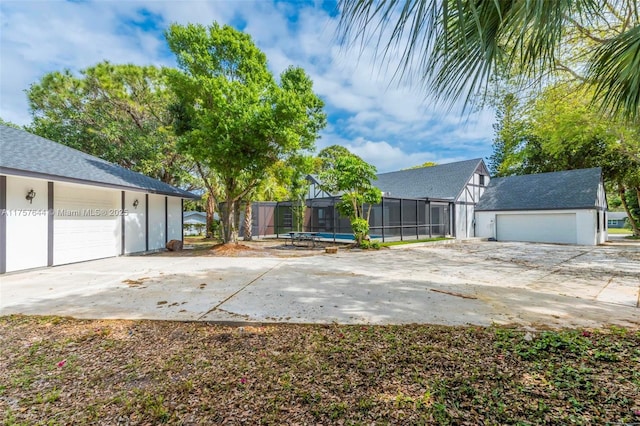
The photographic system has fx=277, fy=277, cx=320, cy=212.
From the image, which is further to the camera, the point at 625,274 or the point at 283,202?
the point at 283,202

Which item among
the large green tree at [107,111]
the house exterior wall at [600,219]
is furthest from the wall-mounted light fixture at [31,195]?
the house exterior wall at [600,219]

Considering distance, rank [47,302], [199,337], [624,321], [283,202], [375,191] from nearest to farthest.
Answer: [199,337] < [624,321] < [47,302] < [375,191] < [283,202]

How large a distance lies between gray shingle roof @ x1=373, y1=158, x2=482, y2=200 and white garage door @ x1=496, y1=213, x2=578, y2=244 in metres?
3.26

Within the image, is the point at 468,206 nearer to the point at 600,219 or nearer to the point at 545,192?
the point at 545,192

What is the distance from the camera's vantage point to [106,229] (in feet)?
29.6

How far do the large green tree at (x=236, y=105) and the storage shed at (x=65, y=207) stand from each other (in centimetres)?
280

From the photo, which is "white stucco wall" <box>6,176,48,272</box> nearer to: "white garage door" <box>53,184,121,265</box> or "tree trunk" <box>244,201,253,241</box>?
"white garage door" <box>53,184,121,265</box>

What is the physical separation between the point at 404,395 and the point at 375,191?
9.64 meters

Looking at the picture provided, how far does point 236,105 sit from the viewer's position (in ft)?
29.5

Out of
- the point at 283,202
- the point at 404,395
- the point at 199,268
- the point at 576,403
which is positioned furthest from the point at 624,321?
the point at 283,202

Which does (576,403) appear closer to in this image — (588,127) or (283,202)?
(588,127)

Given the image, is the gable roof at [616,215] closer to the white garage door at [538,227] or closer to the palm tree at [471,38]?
the white garage door at [538,227]

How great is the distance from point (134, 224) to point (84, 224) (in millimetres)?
1723

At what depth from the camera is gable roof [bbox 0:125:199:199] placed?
20.5 ft
